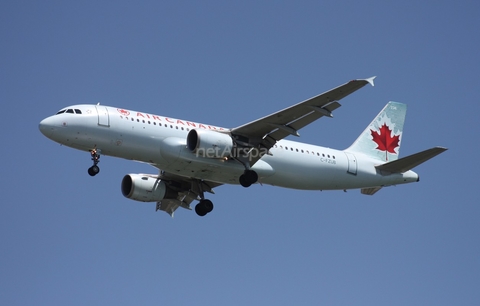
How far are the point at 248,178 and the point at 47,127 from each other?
1022 centimetres

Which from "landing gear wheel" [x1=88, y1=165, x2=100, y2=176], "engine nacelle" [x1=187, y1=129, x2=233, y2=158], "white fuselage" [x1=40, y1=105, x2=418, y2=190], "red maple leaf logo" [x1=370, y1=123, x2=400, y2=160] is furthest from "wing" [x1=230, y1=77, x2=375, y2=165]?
"red maple leaf logo" [x1=370, y1=123, x2=400, y2=160]

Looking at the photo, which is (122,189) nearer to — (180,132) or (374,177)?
(180,132)

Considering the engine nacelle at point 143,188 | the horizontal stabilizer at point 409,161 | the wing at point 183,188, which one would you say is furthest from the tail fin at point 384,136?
the engine nacelle at point 143,188

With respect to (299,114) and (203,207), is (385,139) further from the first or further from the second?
(203,207)

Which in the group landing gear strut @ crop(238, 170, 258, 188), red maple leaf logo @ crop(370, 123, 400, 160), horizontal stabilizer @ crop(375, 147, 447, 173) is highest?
red maple leaf logo @ crop(370, 123, 400, 160)

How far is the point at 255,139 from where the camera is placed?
41469 mm

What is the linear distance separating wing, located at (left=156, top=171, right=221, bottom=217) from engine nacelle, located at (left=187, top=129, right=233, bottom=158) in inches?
243

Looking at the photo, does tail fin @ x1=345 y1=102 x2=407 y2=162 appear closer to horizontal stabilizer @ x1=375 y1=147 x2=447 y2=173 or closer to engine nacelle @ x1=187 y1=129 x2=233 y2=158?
horizontal stabilizer @ x1=375 y1=147 x2=447 y2=173

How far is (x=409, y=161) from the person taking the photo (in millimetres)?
44031

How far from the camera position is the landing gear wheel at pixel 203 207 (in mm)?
45625

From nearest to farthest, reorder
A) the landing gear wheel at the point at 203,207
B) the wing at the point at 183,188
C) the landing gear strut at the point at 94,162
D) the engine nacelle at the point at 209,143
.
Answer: the landing gear strut at the point at 94,162, the engine nacelle at the point at 209,143, the landing gear wheel at the point at 203,207, the wing at the point at 183,188

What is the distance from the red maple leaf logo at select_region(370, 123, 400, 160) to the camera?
48.3 meters

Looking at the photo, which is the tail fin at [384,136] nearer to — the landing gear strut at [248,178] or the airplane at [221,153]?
the airplane at [221,153]

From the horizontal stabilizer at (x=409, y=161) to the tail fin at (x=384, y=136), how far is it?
186 centimetres
